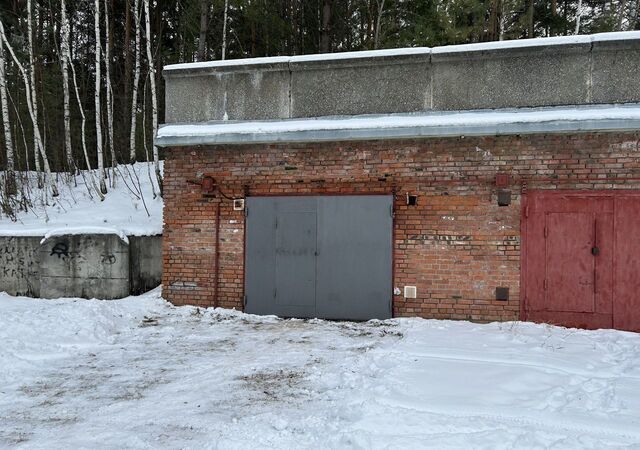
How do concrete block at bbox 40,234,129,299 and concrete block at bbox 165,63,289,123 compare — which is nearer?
concrete block at bbox 165,63,289,123

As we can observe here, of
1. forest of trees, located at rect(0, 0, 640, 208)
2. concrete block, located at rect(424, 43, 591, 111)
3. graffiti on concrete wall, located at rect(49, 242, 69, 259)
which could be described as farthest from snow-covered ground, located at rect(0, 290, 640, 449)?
forest of trees, located at rect(0, 0, 640, 208)

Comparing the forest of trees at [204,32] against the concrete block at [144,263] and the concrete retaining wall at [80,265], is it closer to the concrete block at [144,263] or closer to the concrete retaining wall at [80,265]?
the concrete retaining wall at [80,265]

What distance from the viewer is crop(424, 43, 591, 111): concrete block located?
6.80 m

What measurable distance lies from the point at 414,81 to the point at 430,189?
5.57 ft

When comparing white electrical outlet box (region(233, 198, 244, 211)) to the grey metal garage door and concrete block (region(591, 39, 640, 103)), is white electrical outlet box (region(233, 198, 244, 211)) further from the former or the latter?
concrete block (region(591, 39, 640, 103))

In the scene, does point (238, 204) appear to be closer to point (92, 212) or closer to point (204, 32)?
point (92, 212)

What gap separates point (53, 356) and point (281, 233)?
356 cm

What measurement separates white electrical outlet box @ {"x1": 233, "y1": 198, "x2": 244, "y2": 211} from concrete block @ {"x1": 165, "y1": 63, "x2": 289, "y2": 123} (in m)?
1.38

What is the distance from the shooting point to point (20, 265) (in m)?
9.08

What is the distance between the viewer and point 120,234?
8602mm

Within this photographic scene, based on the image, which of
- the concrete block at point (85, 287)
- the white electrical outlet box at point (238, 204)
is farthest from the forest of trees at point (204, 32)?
the white electrical outlet box at point (238, 204)

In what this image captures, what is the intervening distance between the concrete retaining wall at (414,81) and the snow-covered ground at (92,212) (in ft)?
8.80

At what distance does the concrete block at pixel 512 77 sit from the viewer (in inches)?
268

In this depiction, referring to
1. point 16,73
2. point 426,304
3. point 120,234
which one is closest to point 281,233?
point 426,304
